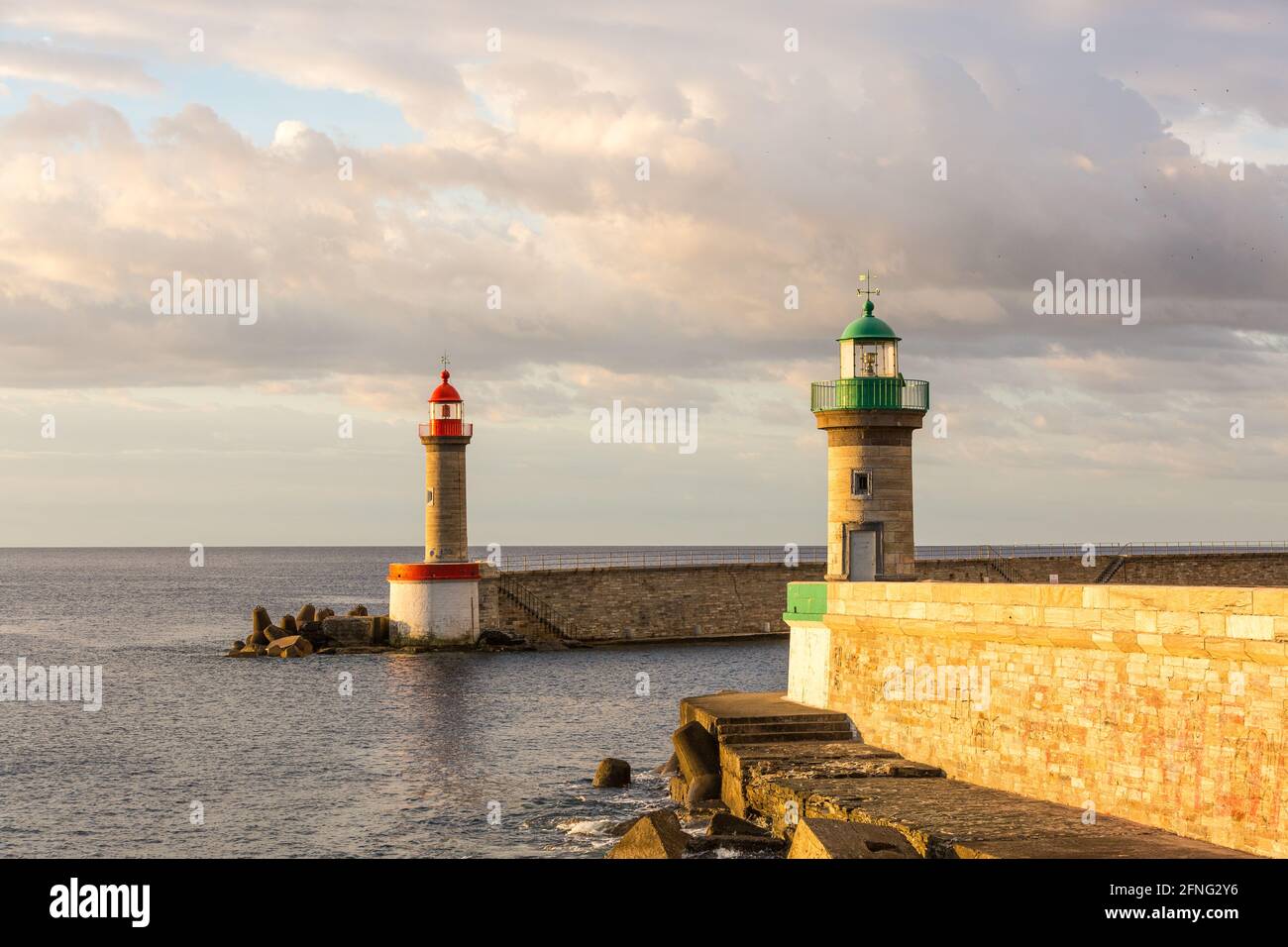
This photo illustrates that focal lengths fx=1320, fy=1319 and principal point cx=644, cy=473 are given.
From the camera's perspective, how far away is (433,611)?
5181cm

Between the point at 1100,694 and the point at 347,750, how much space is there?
68.3 feet

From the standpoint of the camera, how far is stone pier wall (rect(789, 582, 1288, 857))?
13039mm

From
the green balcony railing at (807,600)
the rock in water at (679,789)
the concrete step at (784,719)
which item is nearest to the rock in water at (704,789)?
the rock in water at (679,789)

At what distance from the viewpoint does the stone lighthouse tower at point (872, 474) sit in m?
27.3

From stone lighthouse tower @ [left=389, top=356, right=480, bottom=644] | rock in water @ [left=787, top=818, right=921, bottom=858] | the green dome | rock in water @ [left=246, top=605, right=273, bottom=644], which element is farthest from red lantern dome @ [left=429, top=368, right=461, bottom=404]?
rock in water @ [left=787, top=818, right=921, bottom=858]

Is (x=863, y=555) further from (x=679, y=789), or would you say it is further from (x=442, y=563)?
(x=442, y=563)

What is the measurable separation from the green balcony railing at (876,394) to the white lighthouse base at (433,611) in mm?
27355

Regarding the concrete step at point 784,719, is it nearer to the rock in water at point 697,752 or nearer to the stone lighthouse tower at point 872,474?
the rock in water at point 697,752

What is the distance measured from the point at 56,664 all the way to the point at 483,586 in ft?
60.8

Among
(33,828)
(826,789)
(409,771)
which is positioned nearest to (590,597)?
(409,771)

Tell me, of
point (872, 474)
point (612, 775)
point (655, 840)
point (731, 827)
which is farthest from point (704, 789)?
point (872, 474)
